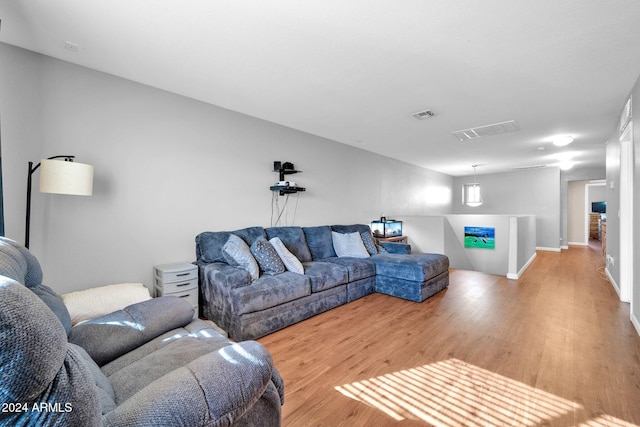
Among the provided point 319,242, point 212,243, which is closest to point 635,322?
point 319,242

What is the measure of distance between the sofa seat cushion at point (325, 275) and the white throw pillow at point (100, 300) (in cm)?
168

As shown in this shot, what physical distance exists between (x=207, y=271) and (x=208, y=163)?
1.38m

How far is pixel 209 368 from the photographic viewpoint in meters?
0.98

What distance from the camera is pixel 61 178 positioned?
2121 millimetres

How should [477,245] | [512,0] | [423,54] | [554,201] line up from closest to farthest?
1. [512,0]
2. [423,54]
3. [477,245]
4. [554,201]

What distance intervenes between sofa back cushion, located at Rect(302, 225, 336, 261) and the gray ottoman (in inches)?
27.5

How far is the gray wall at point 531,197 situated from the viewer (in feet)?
26.7

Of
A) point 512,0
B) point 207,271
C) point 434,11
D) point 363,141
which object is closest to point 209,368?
point 207,271

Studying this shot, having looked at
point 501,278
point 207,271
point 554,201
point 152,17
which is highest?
point 152,17

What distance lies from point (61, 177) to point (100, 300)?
3.42 ft

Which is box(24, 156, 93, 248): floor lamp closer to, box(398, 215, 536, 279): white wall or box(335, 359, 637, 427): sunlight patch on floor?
box(335, 359, 637, 427): sunlight patch on floor

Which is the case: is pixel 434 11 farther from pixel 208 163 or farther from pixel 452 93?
pixel 208 163

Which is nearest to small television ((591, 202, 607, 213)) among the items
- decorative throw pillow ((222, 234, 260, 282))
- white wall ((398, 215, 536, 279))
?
white wall ((398, 215, 536, 279))

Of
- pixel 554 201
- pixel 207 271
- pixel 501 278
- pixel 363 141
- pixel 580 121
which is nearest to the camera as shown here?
pixel 207 271
